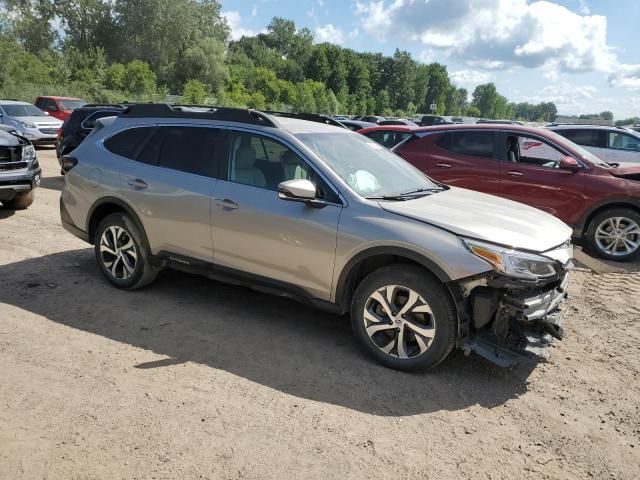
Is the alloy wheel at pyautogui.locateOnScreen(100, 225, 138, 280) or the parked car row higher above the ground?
the parked car row

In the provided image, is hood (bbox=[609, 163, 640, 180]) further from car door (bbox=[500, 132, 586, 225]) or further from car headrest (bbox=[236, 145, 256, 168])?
car headrest (bbox=[236, 145, 256, 168])

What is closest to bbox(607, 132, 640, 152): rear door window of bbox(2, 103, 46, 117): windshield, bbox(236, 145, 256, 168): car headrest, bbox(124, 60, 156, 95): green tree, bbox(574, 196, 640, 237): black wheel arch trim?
bbox(574, 196, 640, 237): black wheel arch trim

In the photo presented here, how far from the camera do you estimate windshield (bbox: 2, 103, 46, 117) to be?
18.6 meters

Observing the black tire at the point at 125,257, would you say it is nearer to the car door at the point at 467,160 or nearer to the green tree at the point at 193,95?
the car door at the point at 467,160

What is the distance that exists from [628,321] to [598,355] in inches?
40.3

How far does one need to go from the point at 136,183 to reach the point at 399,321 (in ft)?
9.04

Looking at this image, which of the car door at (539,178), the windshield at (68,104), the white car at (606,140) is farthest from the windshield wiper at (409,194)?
the windshield at (68,104)

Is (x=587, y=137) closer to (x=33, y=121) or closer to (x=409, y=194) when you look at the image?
(x=409, y=194)

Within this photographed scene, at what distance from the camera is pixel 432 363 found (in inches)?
143

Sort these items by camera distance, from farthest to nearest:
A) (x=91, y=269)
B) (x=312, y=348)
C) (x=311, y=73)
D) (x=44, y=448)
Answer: (x=311, y=73) → (x=91, y=269) → (x=312, y=348) → (x=44, y=448)

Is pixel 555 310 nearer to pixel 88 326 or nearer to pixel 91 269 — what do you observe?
pixel 88 326

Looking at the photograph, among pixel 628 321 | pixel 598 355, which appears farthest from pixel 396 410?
pixel 628 321

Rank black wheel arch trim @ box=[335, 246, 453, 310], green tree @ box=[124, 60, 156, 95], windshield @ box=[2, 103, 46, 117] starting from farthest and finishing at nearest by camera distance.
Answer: green tree @ box=[124, 60, 156, 95]
windshield @ box=[2, 103, 46, 117]
black wheel arch trim @ box=[335, 246, 453, 310]

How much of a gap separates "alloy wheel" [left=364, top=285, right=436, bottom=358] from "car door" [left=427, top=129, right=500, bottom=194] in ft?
14.7
